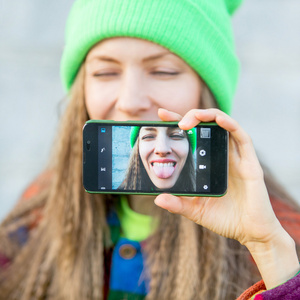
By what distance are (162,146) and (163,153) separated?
16 mm

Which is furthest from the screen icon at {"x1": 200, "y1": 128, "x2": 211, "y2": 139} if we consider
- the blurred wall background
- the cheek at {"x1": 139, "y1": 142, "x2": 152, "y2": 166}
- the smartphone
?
the blurred wall background

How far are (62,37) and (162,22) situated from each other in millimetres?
1789

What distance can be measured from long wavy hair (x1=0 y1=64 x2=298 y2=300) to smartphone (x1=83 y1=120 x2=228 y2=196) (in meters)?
0.36

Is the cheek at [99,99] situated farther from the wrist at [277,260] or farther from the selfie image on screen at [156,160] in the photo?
the wrist at [277,260]

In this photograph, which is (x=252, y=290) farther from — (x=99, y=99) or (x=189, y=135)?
(x=99, y=99)

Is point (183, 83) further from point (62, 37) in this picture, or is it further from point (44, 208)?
point (62, 37)

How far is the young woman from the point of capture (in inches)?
48.3

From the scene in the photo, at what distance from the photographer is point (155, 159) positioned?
103 cm

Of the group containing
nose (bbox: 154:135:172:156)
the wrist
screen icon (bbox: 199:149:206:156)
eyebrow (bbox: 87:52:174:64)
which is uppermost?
eyebrow (bbox: 87:52:174:64)

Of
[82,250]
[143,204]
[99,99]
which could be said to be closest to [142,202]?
[143,204]

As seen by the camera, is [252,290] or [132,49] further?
[132,49]

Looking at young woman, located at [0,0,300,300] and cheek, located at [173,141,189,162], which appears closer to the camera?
cheek, located at [173,141,189,162]

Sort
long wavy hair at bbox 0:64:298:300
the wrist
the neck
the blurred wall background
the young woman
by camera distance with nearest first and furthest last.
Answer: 1. the wrist
2. the young woman
3. long wavy hair at bbox 0:64:298:300
4. the neck
5. the blurred wall background

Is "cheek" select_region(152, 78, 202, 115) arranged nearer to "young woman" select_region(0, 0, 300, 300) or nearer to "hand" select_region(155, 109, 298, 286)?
"young woman" select_region(0, 0, 300, 300)
